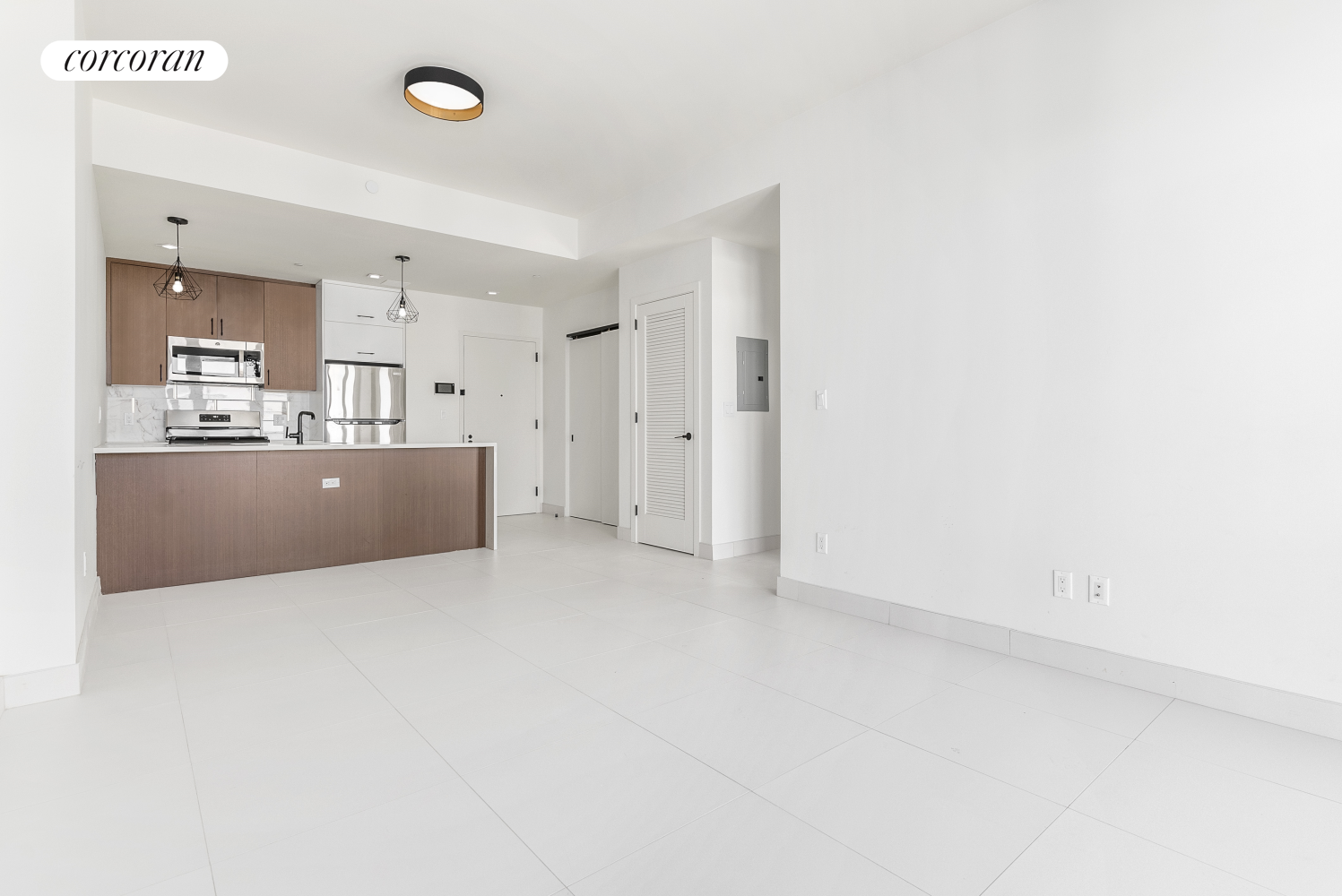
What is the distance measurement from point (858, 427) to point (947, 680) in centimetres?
139

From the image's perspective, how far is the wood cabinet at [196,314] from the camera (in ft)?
19.1

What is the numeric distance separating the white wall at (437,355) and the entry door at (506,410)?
0.12 m

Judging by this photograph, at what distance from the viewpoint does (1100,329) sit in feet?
8.57

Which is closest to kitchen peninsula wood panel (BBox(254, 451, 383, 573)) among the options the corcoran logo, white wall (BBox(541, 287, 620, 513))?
the corcoran logo

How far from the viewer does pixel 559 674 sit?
262 centimetres

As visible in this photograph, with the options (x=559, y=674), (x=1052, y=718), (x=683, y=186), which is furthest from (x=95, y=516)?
(x=1052, y=718)

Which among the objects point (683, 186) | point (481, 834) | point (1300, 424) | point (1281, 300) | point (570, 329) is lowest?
point (481, 834)

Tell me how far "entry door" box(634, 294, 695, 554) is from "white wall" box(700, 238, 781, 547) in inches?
9.7

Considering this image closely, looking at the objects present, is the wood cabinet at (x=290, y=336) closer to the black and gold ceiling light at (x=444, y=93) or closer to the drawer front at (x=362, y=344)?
the drawer front at (x=362, y=344)

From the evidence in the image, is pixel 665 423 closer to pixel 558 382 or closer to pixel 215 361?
pixel 558 382

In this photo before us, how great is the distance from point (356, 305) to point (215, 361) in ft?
4.43

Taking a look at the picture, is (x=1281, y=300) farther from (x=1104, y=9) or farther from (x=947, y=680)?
(x=947, y=680)

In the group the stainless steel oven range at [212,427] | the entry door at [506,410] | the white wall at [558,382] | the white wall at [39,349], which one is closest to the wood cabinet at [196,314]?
the stainless steel oven range at [212,427]

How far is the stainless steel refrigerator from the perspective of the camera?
649 cm
